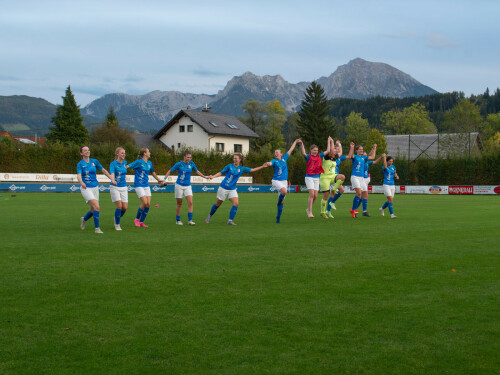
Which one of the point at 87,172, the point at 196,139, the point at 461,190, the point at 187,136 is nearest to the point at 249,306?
the point at 87,172

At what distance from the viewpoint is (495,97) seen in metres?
172

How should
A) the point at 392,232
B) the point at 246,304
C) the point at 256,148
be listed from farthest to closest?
the point at 256,148 < the point at 392,232 < the point at 246,304

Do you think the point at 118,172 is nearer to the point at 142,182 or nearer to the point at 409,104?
the point at 142,182

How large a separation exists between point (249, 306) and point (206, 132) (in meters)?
60.5

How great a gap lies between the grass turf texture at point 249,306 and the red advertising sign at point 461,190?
97.6 ft

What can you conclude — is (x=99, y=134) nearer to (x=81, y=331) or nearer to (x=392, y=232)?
(x=392, y=232)

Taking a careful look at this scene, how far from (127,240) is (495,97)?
615 feet

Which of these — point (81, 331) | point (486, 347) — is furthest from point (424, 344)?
point (81, 331)

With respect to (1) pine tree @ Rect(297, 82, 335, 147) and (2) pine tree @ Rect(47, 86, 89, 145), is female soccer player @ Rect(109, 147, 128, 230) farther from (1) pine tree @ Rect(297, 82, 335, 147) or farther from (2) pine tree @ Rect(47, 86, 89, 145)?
(1) pine tree @ Rect(297, 82, 335, 147)

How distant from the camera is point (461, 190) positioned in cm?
3747

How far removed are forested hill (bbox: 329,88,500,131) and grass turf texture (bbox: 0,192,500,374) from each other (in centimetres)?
16654

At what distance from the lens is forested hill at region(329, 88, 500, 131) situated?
16975 cm

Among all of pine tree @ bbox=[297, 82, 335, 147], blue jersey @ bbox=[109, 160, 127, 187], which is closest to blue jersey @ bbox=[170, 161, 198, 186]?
blue jersey @ bbox=[109, 160, 127, 187]

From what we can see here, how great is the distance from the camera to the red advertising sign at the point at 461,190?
3716 cm
